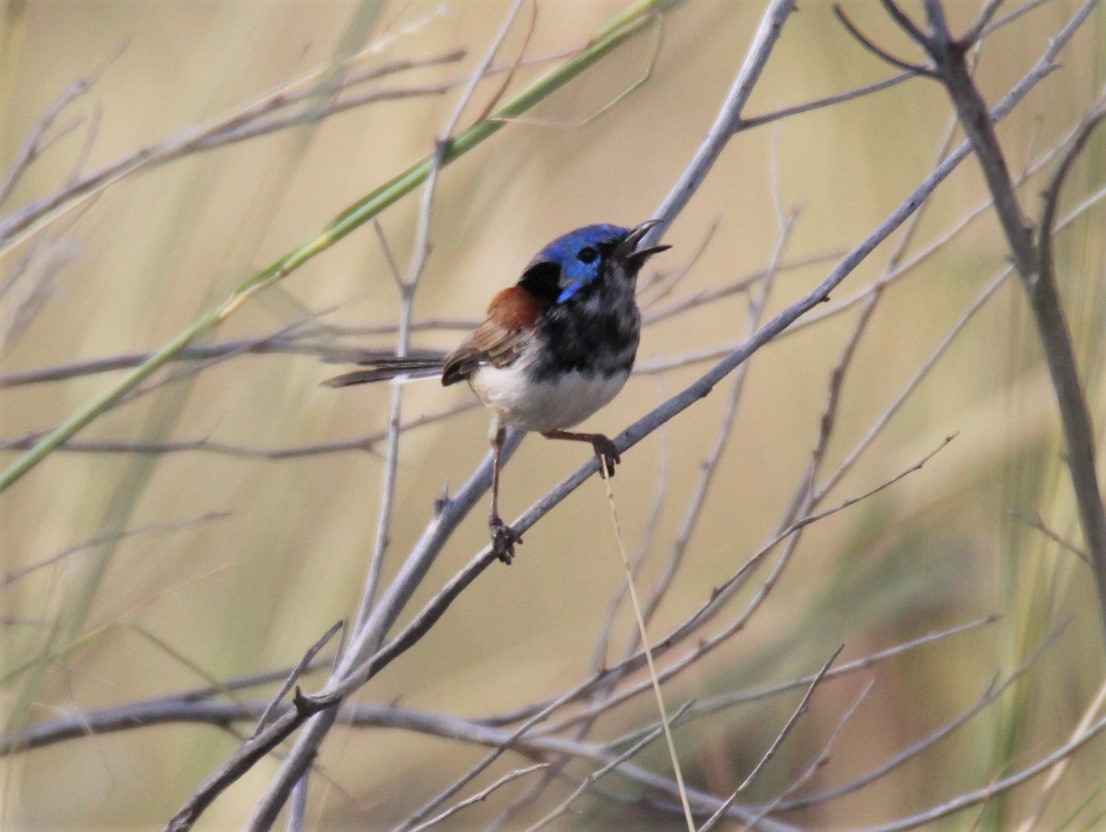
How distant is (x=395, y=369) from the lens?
266 cm

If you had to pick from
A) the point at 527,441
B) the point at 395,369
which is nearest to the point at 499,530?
the point at 395,369

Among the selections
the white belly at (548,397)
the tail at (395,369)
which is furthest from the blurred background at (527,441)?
the white belly at (548,397)

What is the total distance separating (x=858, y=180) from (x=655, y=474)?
163 cm

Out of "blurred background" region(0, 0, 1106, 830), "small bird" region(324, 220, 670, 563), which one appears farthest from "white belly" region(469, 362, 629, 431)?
"blurred background" region(0, 0, 1106, 830)

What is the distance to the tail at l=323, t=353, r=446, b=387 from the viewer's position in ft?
8.29

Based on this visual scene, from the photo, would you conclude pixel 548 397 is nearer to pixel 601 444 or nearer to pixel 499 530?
pixel 601 444

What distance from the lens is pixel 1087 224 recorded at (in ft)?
4.91

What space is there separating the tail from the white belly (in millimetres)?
232

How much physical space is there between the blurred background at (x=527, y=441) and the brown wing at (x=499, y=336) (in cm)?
7

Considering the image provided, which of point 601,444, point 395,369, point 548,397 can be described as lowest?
point 601,444

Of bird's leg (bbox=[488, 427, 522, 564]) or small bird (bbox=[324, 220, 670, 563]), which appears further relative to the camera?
small bird (bbox=[324, 220, 670, 563])

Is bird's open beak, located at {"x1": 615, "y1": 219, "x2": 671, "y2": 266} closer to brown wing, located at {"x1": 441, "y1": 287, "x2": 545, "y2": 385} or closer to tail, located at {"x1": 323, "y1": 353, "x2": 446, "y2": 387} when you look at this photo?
brown wing, located at {"x1": 441, "y1": 287, "x2": 545, "y2": 385}

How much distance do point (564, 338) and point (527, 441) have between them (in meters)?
1.93

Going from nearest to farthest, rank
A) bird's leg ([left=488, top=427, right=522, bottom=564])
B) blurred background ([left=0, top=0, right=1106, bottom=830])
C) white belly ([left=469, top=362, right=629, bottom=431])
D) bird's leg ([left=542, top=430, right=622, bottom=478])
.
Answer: blurred background ([left=0, top=0, right=1106, bottom=830]), bird's leg ([left=488, top=427, right=522, bottom=564]), bird's leg ([left=542, top=430, right=622, bottom=478]), white belly ([left=469, top=362, right=629, bottom=431])
